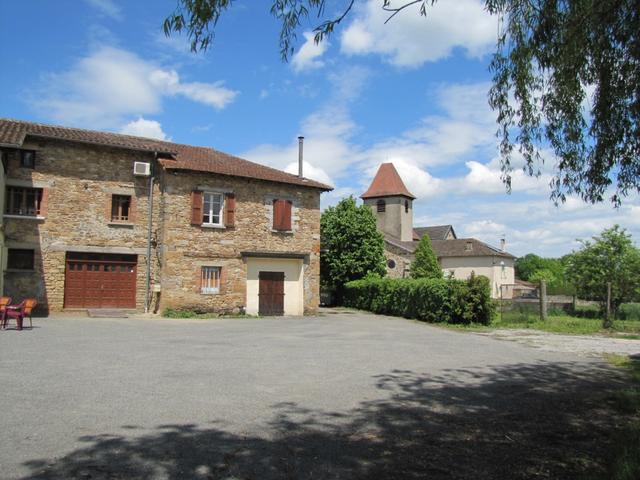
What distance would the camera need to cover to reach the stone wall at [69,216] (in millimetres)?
19406

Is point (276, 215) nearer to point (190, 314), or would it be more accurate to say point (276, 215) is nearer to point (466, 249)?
point (190, 314)

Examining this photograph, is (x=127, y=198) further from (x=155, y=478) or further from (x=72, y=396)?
(x=155, y=478)

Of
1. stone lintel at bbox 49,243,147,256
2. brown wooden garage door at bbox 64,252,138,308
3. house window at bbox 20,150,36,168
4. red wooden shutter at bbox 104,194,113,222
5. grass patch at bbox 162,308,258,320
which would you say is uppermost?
house window at bbox 20,150,36,168

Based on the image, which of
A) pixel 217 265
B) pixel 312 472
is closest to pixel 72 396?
pixel 312 472

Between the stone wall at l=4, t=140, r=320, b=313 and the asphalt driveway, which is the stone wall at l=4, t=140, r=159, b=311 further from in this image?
the asphalt driveway

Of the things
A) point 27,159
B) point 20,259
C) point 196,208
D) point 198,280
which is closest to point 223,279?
point 198,280

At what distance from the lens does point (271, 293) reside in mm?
23047

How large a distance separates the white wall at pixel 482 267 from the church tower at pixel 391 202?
6.51 m

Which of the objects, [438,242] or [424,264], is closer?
[424,264]

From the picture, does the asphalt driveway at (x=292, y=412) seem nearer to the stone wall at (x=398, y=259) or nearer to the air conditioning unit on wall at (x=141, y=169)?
the air conditioning unit on wall at (x=141, y=169)

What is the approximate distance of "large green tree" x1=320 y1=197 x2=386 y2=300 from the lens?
103 ft

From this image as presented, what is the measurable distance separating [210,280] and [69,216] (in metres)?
5.87

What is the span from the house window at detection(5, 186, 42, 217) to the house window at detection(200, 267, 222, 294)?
21.4ft

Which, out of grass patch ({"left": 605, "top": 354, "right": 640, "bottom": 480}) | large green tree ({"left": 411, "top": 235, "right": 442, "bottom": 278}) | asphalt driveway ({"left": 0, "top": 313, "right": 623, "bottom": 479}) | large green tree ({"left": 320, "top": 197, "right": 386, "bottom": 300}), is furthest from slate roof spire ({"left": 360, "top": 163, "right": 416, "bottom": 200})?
grass patch ({"left": 605, "top": 354, "right": 640, "bottom": 480})
